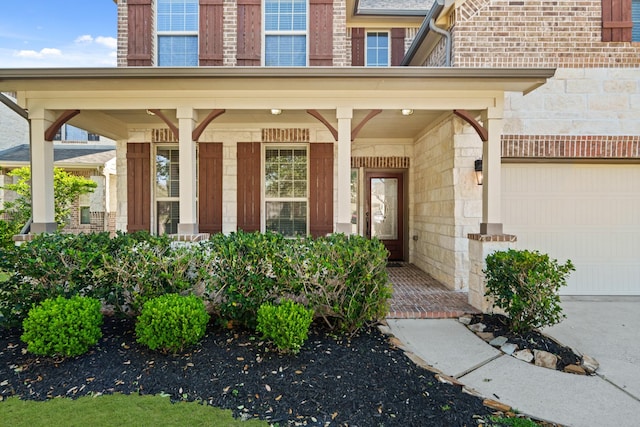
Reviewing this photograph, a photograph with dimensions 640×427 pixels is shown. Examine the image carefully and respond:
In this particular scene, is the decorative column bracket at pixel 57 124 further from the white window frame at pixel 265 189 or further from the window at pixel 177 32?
the white window frame at pixel 265 189

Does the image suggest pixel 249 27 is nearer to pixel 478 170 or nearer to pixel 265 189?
pixel 265 189

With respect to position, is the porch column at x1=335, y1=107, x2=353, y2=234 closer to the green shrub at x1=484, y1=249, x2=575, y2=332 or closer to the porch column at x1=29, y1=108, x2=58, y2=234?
the green shrub at x1=484, y1=249, x2=575, y2=332

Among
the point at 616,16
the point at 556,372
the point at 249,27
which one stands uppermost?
the point at 249,27

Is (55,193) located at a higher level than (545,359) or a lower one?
higher

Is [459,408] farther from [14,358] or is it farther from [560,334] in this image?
[14,358]

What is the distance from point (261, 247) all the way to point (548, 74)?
3.75m

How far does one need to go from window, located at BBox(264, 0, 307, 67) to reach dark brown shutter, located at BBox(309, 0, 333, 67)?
0.14m

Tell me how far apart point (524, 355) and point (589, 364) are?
50 centimetres

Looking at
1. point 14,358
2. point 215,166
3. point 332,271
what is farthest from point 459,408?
point 215,166

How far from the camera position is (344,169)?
4.53m

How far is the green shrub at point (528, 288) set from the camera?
11.6 feet

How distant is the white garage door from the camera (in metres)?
5.44

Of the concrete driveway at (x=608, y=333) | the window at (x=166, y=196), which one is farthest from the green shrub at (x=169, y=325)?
the window at (x=166, y=196)

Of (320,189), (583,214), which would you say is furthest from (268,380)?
(583,214)
